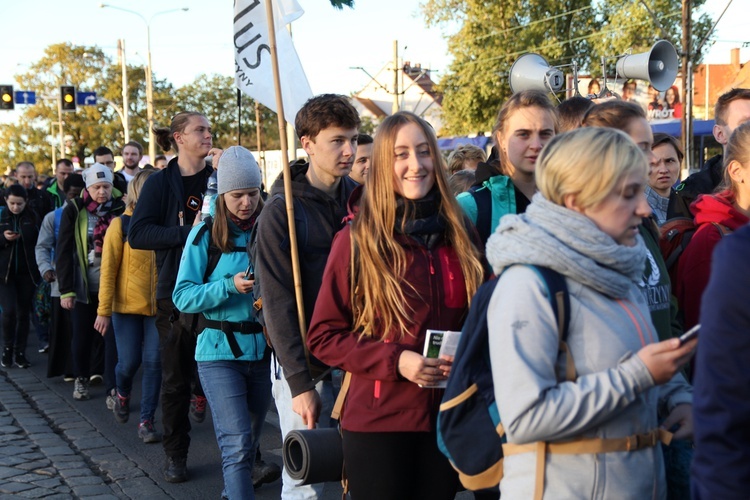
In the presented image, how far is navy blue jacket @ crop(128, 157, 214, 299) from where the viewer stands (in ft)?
21.7

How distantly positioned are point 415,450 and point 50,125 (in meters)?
72.0

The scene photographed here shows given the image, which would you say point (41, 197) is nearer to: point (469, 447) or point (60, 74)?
point (469, 447)

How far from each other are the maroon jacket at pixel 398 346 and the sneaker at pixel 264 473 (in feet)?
9.97

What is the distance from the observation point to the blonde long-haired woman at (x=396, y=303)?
3277mm

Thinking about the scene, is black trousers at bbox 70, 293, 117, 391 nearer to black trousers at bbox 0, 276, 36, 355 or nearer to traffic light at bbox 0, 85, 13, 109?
black trousers at bbox 0, 276, 36, 355

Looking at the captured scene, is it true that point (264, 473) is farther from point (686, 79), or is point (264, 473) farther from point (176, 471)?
point (686, 79)

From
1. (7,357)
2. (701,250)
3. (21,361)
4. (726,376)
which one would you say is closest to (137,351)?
(21,361)

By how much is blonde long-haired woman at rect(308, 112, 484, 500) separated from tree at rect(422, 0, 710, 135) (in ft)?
132

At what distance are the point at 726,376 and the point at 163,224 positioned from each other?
5.45m

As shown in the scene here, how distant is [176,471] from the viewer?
621cm

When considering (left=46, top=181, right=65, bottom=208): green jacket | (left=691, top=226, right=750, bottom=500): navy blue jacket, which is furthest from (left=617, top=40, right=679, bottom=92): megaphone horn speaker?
(left=46, top=181, right=65, bottom=208): green jacket

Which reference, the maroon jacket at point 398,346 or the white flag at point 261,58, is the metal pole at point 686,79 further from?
the maroon jacket at point 398,346

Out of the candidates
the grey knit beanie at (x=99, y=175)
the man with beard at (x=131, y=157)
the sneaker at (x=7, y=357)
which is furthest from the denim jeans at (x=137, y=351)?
the man with beard at (x=131, y=157)

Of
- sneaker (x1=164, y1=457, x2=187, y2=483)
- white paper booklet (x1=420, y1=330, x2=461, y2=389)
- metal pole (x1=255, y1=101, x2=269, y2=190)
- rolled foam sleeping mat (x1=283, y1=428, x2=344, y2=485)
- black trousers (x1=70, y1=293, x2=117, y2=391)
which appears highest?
metal pole (x1=255, y1=101, x2=269, y2=190)
